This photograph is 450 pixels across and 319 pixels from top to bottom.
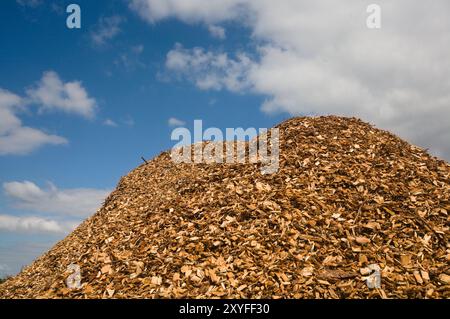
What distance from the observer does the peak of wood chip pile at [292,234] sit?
677cm

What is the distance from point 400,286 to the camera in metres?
6.57

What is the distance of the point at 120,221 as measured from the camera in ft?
36.2

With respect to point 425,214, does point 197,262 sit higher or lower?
lower

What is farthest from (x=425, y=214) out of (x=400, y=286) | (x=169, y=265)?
(x=169, y=265)

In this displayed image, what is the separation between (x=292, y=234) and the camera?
7684 millimetres

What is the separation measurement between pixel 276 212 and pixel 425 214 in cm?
320

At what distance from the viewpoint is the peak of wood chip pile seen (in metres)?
6.77

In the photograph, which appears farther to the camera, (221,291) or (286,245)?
(286,245)
